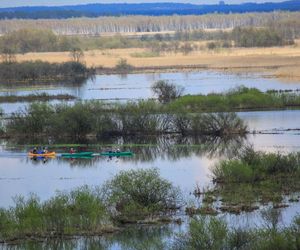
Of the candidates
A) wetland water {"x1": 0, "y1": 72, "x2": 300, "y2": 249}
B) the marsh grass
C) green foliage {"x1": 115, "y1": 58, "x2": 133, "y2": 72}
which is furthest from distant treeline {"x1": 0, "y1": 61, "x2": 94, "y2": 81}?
the marsh grass

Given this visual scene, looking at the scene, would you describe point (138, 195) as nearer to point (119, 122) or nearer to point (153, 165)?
point (153, 165)

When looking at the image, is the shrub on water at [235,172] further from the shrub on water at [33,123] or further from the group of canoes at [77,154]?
the shrub on water at [33,123]

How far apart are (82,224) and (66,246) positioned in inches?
41.8

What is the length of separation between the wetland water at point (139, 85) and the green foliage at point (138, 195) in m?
31.6

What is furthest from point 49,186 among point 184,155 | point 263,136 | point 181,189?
point 263,136

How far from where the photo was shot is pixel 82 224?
25.2 m

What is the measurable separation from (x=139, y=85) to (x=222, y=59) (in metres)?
28.6

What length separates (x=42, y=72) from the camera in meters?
89.2

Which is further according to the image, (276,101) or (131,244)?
(276,101)

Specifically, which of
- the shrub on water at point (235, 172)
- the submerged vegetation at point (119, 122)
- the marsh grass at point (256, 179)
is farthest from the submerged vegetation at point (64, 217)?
the submerged vegetation at point (119, 122)

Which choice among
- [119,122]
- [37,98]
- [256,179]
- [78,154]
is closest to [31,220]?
[256,179]

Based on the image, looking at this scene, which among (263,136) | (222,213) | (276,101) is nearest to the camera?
(222,213)

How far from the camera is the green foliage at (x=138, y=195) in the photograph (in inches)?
1067

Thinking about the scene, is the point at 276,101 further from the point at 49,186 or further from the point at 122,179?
the point at 122,179
